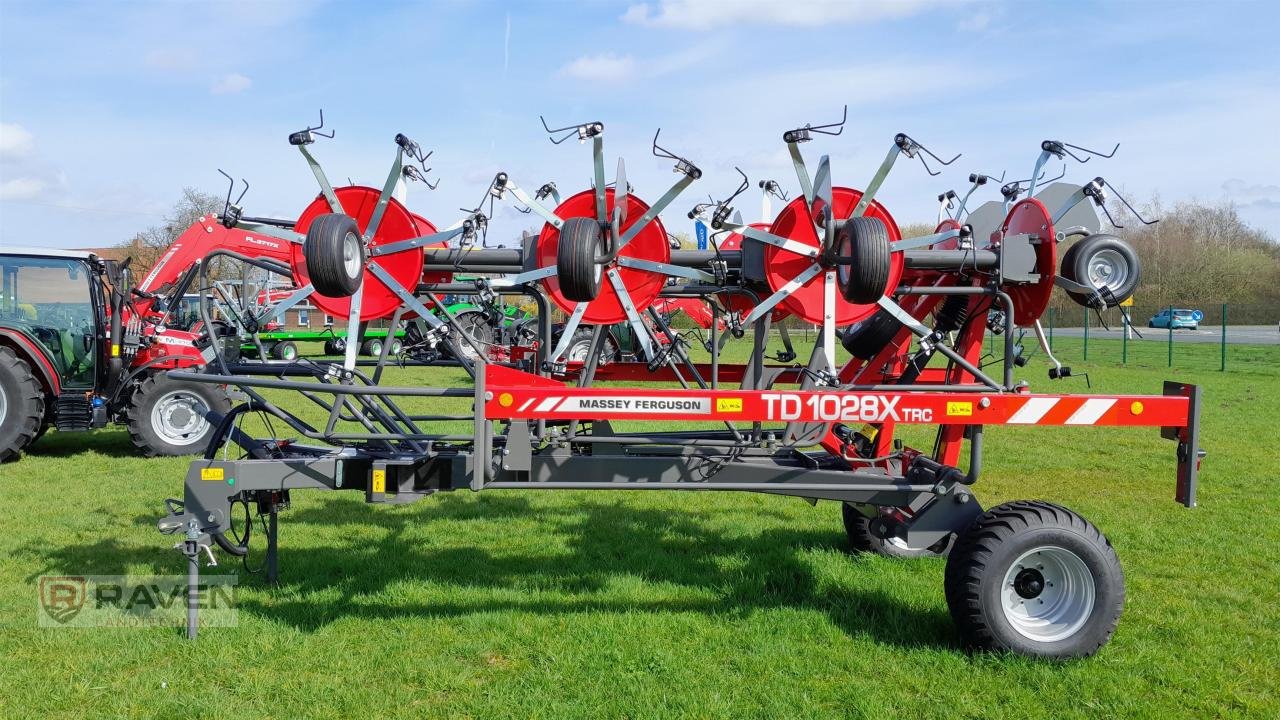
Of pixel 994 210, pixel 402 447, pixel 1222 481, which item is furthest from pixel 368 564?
pixel 1222 481

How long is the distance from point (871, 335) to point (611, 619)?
2.59 m

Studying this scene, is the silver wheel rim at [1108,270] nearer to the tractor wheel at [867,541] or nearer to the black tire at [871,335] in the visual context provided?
the black tire at [871,335]

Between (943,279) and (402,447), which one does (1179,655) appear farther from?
(402,447)

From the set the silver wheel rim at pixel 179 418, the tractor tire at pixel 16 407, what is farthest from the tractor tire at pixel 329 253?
the tractor tire at pixel 16 407

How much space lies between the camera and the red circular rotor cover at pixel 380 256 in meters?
5.36

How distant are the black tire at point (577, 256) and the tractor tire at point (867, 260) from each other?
1285mm

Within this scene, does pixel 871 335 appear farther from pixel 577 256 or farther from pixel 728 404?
pixel 577 256

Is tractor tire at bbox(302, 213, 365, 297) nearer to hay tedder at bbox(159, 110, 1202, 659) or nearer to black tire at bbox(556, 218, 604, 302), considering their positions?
hay tedder at bbox(159, 110, 1202, 659)

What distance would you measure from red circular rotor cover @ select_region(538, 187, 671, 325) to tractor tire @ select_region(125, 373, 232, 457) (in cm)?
725

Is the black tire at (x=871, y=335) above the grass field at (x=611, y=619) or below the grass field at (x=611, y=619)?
above

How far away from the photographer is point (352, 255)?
189 inches

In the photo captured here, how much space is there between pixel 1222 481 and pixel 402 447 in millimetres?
8425

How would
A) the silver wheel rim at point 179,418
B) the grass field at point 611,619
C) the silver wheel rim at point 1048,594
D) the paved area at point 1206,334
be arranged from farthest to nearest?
the paved area at point 1206,334 → the silver wheel rim at point 179,418 → the silver wheel rim at point 1048,594 → the grass field at point 611,619

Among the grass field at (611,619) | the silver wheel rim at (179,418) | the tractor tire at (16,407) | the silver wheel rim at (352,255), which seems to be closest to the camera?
the grass field at (611,619)
